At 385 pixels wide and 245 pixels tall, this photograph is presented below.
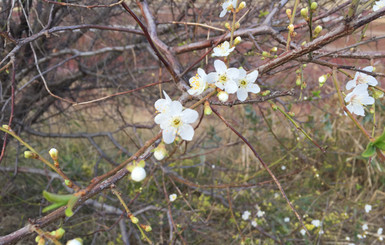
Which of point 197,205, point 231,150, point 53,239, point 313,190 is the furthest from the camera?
point 231,150

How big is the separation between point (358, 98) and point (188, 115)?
1.46ft

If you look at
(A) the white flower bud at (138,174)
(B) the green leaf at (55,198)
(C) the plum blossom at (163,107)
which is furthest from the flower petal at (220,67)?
(B) the green leaf at (55,198)

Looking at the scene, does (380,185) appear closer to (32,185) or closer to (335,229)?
(335,229)

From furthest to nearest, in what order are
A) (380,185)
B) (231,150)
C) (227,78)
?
1. (231,150)
2. (380,185)
3. (227,78)

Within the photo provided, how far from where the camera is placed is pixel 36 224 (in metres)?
0.58

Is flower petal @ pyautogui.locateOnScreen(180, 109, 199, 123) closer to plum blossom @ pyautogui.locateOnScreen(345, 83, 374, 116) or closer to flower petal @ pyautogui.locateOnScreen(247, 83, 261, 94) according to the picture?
flower petal @ pyautogui.locateOnScreen(247, 83, 261, 94)

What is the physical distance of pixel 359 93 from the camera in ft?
2.44

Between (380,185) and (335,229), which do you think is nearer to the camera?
(335,229)

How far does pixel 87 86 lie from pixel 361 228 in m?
2.52

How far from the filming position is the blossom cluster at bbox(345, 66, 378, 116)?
734 millimetres

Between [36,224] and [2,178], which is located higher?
[2,178]

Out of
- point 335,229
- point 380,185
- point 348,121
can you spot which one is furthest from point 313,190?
point 348,121

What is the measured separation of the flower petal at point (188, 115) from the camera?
1.92 feet

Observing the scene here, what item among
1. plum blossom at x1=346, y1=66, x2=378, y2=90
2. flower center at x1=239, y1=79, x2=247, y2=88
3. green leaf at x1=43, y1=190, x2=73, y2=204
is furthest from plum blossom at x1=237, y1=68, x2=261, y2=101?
green leaf at x1=43, y1=190, x2=73, y2=204
